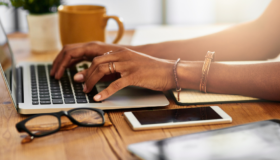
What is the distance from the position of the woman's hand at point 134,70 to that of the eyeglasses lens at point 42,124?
0.19 m

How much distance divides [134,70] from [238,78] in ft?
0.80

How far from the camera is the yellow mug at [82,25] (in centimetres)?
106

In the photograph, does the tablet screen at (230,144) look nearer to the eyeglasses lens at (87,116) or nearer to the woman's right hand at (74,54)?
the eyeglasses lens at (87,116)

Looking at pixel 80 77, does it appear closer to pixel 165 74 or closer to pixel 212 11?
pixel 165 74

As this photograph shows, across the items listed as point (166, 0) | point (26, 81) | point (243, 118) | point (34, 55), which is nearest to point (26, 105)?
point (26, 81)

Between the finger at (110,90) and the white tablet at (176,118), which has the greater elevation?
the finger at (110,90)

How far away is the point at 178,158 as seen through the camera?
17.3 inches

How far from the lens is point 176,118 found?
608 millimetres

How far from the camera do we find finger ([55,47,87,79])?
868mm

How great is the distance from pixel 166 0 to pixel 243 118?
3.04 metres

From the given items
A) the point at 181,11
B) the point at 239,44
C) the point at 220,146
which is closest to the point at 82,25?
the point at 239,44

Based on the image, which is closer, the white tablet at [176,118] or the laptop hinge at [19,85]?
the white tablet at [176,118]

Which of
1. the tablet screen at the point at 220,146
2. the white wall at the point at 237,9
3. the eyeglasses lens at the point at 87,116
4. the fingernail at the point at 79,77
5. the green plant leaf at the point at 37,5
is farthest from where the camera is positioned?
Result: the white wall at the point at 237,9

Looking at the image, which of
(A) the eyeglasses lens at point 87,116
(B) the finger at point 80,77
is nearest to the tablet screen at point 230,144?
(A) the eyeglasses lens at point 87,116
